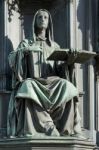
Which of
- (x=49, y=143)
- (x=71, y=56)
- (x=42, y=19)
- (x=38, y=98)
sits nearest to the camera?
(x=49, y=143)

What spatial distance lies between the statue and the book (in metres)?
0.16

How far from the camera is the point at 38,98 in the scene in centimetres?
1280

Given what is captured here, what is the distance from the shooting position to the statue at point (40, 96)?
41.8 ft

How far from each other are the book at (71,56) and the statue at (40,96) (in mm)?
165

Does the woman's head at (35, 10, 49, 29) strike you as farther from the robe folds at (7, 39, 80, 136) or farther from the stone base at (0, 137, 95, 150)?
the stone base at (0, 137, 95, 150)

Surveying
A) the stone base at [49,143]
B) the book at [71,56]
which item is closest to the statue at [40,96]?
the book at [71,56]

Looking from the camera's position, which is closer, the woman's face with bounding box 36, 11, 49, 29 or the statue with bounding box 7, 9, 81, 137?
the statue with bounding box 7, 9, 81, 137

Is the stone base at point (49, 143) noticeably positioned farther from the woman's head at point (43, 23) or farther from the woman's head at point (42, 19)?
the woman's head at point (42, 19)

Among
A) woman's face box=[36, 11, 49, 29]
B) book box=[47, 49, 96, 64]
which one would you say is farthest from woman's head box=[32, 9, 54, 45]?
book box=[47, 49, 96, 64]

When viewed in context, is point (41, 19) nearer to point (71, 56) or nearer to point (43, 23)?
point (43, 23)

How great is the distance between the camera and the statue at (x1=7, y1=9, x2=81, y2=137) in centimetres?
1273

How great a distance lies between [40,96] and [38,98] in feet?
0.16

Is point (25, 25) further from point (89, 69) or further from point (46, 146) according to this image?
point (46, 146)

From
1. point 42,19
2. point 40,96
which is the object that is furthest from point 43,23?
point 40,96
